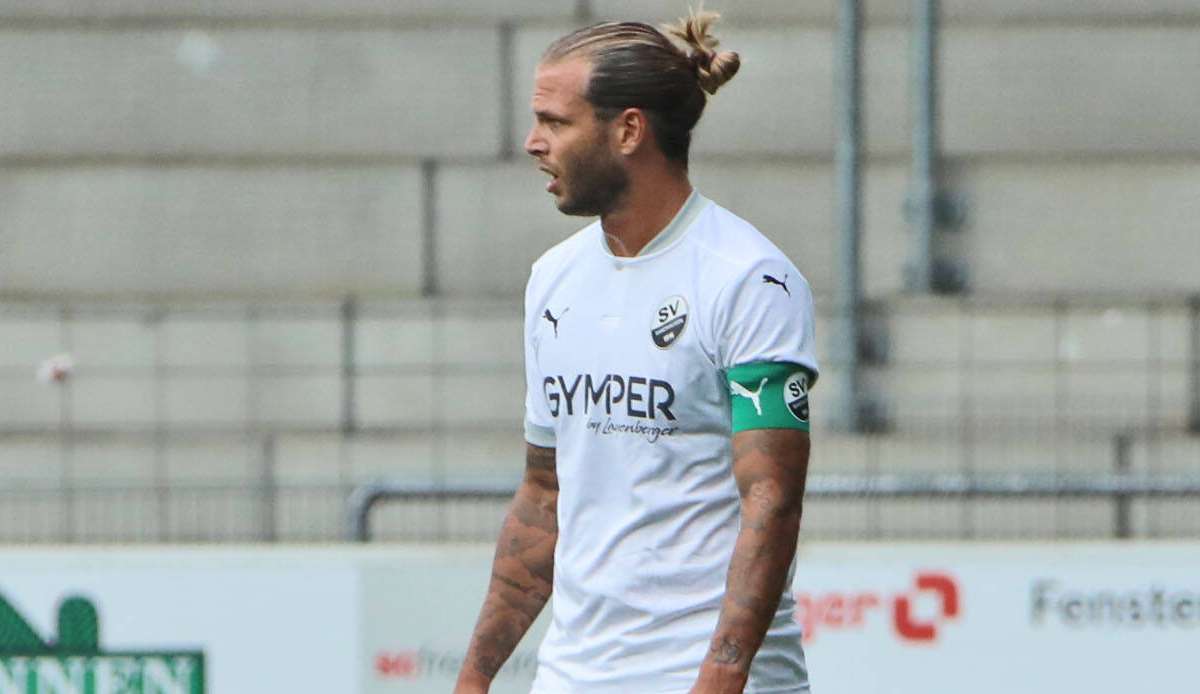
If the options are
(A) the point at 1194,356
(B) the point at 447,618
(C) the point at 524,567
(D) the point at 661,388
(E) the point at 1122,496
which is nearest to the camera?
(D) the point at 661,388

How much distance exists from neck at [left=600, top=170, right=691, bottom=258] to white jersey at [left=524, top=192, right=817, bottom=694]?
0.02 m

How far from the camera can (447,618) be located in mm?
6789

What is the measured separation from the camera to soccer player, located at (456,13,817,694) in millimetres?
3018

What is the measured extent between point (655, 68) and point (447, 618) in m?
3.93

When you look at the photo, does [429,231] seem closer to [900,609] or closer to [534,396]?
[900,609]

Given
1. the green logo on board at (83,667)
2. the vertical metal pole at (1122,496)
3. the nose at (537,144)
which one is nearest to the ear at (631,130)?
the nose at (537,144)

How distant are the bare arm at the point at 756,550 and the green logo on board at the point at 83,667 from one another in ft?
13.7

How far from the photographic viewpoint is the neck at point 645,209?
10.5 ft

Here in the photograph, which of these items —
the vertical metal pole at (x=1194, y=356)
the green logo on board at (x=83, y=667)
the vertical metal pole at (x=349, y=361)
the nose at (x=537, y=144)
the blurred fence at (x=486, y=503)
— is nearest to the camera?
the nose at (x=537, y=144)

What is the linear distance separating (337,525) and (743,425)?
6590 millimetres

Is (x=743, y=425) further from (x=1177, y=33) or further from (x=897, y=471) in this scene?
(x=1177, y=33)

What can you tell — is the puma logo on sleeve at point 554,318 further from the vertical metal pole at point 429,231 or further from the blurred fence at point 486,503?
the vertical metal pole at point 429,231

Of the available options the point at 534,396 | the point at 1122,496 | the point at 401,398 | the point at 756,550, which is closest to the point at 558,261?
the point at 534,396

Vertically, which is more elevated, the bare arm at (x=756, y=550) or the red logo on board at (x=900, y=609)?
the bare arm at (x=756, y=550)
